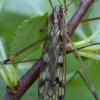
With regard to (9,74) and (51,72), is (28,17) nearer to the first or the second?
(51,72)

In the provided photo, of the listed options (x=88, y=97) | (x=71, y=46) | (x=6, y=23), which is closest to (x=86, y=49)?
(x=71, y=46)

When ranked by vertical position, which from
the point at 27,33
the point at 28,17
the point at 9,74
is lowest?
the point at 9,74

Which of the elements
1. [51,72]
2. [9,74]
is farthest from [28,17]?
[9,74]

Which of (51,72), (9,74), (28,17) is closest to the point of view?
(9,74)

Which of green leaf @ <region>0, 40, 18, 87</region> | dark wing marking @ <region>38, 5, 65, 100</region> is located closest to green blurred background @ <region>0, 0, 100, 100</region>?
dark wing marking @ <region>38, 5, 65, 100</region>

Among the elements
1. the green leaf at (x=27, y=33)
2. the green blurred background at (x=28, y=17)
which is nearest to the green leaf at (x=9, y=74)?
the green leaf at (x=27, y=33)

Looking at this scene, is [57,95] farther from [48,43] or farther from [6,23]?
[6,23]

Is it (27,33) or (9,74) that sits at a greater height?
(27,33)

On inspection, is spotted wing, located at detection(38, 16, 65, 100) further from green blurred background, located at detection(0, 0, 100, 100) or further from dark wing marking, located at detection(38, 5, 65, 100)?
green blurred background, located at detection(0, 0, 100, 100)

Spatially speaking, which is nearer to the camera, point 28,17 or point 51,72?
point 51,72
